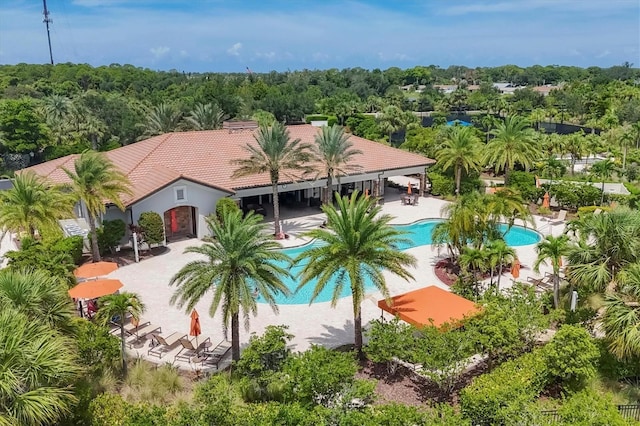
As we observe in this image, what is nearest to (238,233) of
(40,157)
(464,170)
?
(464,170)

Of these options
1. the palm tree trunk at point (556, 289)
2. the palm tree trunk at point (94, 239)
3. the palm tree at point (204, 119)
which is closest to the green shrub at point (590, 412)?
the palm tree trunk at point (556, 289)

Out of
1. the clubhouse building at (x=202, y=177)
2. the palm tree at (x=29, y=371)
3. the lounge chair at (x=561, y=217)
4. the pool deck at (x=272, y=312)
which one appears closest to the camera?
the palm tree at (x=29, y=371)

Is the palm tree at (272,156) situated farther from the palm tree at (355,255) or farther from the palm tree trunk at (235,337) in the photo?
the palm tree trunk at (235,337)

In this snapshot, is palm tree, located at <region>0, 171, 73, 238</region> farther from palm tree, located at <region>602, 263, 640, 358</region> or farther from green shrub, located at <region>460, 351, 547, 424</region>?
palm tree, located at <region>602, 263, 640, 358</region>

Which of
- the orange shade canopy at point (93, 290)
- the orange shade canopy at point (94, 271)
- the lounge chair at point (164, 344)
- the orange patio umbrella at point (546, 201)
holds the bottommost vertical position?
the lounge chair at point (164, 344)

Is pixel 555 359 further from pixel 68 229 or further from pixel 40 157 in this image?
pixel 40 157

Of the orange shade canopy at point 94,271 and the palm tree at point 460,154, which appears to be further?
the palm tree at point 460,154
